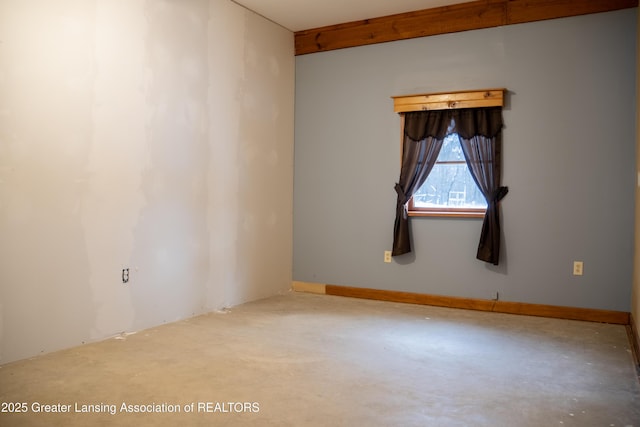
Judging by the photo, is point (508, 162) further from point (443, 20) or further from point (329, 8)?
point (329, 8)

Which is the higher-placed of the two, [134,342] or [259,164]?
[259,164]

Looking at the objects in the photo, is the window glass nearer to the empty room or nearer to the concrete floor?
the empty room

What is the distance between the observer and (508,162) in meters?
4.66

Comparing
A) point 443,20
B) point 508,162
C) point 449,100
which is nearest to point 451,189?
point 508,162

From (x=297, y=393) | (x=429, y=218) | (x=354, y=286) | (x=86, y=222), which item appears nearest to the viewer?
(x=297, y=393)

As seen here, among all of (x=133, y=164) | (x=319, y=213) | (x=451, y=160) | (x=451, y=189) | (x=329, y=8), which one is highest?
(x=329, y=8)

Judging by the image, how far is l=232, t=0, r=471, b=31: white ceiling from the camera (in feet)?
15.7

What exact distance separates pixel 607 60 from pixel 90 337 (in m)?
4.40

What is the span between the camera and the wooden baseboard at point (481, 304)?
4.30m

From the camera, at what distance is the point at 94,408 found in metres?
2.46

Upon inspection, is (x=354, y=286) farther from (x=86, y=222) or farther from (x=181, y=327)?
(x=86, y=222)

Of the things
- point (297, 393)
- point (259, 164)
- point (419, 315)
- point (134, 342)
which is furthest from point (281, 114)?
point (297, 393)

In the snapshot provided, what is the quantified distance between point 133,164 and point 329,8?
2.35 m

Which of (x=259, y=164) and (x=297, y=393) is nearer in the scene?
(x=297, y=393)
